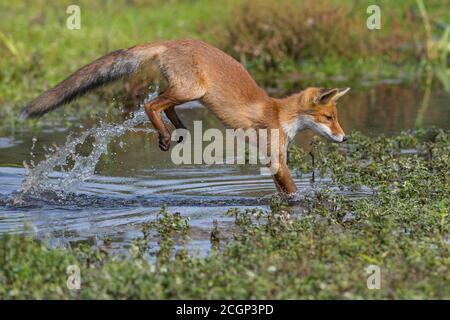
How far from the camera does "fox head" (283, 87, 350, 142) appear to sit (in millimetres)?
8945

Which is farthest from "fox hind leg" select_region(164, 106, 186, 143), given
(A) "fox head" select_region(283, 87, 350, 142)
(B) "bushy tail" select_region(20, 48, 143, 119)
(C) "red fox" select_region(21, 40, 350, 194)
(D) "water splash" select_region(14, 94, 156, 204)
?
(A) "fox head" select_region(283, 87, 350, 142)

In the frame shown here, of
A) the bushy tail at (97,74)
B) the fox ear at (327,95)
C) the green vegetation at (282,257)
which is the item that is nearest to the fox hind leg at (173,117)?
the bushy tail at (97,74)

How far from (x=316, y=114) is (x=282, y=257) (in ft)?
9.57

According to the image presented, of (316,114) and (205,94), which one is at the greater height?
(205,94)

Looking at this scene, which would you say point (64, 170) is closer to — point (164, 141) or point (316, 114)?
point (164, 141)

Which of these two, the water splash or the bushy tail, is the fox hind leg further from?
the bushy tail

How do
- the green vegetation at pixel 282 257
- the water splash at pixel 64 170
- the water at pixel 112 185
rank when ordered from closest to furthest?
1. the green vegetation at pixel 282 257
2. the water at pixel 112 185
3. the water splash at pixel 64 170

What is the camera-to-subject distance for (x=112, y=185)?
924 centimetres

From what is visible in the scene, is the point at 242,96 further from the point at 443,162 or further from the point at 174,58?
the point at 443,162

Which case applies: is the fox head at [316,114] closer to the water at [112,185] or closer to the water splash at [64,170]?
the water at [112,185]

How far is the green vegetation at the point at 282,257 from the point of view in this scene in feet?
18.7

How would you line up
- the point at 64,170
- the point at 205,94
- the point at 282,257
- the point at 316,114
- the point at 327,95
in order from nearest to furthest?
the point at 282,257, the point at 205,94, the point at 327,95, the point at 316,114, the point at 64,170

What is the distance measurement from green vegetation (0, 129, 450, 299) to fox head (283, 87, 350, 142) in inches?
32.6

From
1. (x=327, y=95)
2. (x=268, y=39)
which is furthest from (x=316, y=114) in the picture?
(x=268, y=39)
